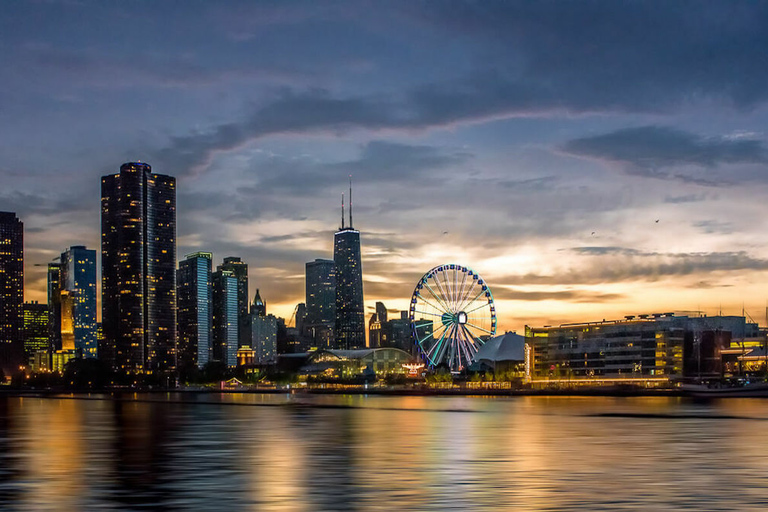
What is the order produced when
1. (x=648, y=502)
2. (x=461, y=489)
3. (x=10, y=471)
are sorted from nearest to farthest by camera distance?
(x=648, y=502) < (x=461, y=489) < (x=10, y=471)

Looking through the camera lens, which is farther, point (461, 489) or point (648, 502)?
point (461, 489)

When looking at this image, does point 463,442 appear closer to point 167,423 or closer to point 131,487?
point 131,487

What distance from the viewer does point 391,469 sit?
52.4 m

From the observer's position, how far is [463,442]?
73.1m

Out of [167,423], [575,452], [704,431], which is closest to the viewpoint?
[575,452]

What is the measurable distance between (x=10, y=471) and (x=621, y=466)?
32325mm

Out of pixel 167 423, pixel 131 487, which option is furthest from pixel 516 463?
pixel 167 423

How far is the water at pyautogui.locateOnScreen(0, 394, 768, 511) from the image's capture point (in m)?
39.3

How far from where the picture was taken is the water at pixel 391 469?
129 ft

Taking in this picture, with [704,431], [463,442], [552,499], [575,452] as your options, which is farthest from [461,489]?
[704,431]

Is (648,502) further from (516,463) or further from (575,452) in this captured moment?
(575,452)

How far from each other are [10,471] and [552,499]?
2949 cm

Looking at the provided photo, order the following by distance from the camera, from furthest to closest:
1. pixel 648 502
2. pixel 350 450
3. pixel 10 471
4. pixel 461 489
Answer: pixel 350 450 → pixel 10 471 → pixel 461 489 → pixel 648 502

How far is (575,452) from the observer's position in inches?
2430
